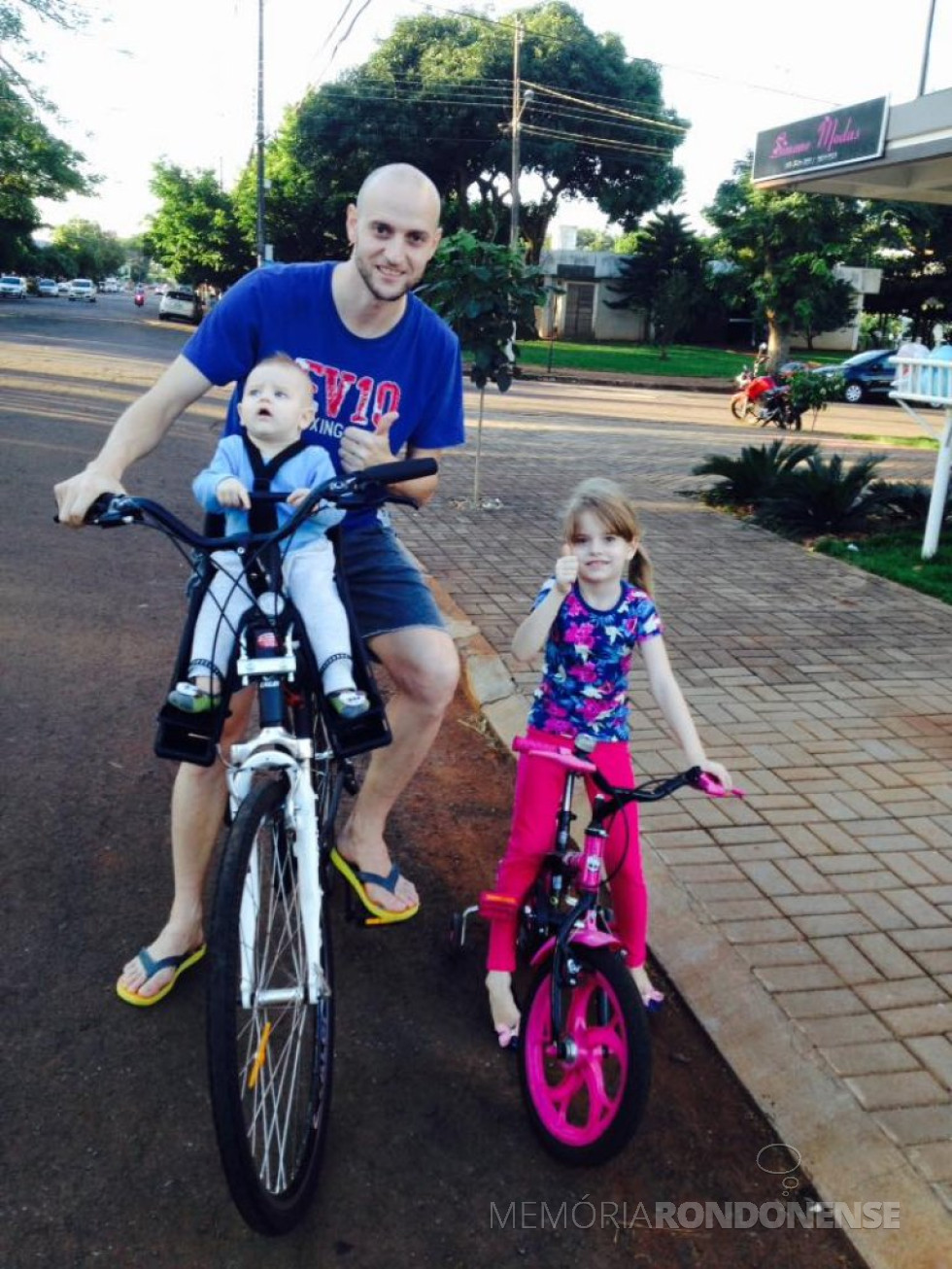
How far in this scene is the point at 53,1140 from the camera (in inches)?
98.3

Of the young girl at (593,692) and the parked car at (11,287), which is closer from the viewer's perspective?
the young girl at (593,692)

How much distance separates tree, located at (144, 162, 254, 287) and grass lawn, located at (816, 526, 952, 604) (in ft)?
148

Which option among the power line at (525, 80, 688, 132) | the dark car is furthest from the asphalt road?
the power line at (525, 80, 688, 132)

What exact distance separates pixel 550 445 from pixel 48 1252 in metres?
14.5

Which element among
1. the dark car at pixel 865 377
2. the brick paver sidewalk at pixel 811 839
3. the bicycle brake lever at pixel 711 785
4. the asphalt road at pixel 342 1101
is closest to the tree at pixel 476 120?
the dark car at pixel 865 377

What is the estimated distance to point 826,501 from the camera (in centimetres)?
992

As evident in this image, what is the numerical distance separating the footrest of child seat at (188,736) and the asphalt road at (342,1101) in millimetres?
784

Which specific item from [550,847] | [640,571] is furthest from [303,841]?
[640,571]

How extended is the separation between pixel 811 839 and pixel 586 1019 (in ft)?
5.65

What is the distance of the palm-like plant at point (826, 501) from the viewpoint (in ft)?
32.6

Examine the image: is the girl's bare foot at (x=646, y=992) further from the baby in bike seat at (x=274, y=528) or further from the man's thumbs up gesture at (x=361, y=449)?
the man's thumbs up gesture at (x=361, y=449)

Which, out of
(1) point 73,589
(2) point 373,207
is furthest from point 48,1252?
(1) point 73,589

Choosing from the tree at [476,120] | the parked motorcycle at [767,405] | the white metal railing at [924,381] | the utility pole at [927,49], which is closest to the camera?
the white metal railing at [924,381]

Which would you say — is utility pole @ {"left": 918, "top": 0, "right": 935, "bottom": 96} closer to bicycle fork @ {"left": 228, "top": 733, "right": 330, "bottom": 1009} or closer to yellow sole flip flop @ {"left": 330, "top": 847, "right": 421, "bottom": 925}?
yellow sole flip flop @ {"left": 330, "top": 847, "right": 421, "bottom": 925}
